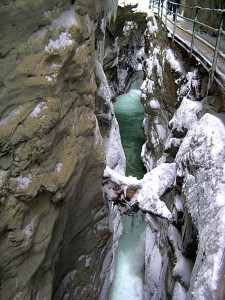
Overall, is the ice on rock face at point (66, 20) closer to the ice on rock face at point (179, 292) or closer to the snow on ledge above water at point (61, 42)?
the snow on ledge above water at point (61, 42)

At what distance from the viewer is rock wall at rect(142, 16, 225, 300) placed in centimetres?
247

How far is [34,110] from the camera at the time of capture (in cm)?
255

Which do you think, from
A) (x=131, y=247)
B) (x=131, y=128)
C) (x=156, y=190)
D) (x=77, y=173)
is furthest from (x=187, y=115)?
(x=131, y=128)

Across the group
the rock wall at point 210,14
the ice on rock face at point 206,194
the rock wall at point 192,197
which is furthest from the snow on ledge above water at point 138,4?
the ice on rock face at point 206,194

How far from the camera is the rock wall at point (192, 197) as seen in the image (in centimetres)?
247

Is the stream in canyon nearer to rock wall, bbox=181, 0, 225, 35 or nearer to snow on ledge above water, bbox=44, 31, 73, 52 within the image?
rock wall, bbox=181, 0, 225, 35

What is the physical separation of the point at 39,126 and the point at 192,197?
219 centimetres

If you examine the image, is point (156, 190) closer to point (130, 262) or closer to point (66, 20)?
point (66, 20)

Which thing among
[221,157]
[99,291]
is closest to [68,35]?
[221,157]

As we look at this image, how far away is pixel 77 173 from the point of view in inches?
143

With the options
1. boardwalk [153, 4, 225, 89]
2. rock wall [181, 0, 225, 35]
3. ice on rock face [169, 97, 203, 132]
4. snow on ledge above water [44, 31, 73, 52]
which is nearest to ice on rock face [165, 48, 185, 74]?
boardwalk [153, 4, 225, 89]

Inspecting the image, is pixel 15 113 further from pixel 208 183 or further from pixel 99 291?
pixel 99 291

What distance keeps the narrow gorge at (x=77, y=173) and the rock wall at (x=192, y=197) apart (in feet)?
0.05

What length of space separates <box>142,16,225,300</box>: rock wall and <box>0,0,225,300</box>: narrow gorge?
16 millimetres
